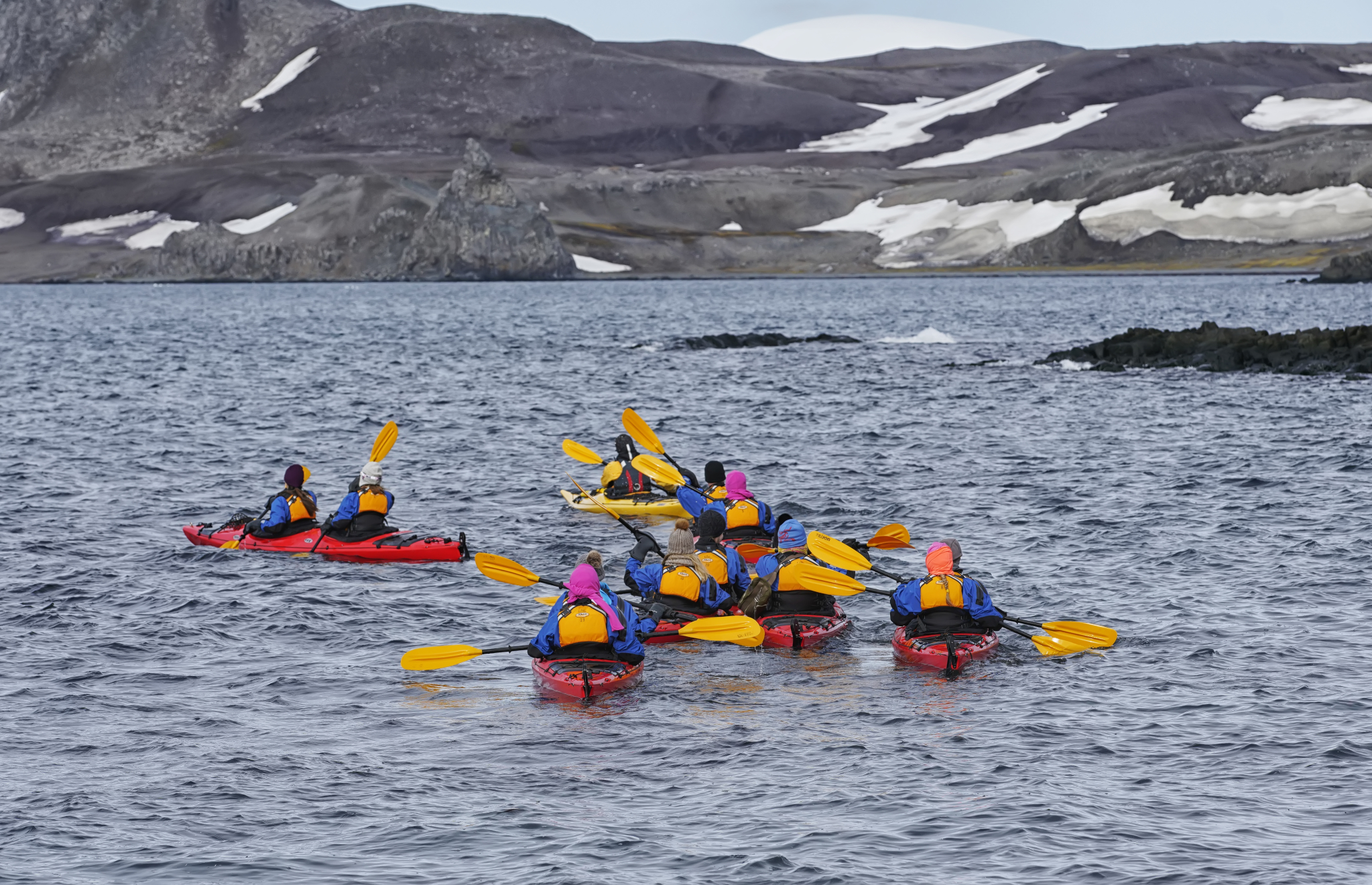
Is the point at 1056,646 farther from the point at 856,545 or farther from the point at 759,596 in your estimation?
the point at 856,545

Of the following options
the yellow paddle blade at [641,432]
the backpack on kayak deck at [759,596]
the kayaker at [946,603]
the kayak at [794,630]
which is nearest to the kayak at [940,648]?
the kayaker at [946,603]

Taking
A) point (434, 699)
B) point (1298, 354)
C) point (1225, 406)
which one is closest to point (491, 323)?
point (1298, 354)

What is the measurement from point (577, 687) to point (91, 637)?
9.28 metres

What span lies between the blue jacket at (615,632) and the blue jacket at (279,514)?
11.9 m

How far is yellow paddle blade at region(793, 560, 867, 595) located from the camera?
2573 cm

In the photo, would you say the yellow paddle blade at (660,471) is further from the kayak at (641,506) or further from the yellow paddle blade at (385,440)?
the yellow paddle blade at (385,440)

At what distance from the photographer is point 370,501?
108 feet

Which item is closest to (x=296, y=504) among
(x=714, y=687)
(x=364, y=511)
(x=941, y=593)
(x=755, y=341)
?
(x=364, y=511)

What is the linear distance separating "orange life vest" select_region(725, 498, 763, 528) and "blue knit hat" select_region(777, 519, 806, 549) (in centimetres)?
370

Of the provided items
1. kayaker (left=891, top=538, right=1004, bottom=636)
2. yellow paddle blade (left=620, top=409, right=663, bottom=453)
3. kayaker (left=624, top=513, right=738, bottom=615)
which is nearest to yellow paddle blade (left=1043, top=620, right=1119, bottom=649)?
kayaker (left=891, top=538, right=1004, bottom=636)

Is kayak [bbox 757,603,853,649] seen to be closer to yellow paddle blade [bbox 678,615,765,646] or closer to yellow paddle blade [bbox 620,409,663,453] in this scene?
yellow paddle blade [bbox 678,615,765,646]

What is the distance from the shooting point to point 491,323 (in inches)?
5517

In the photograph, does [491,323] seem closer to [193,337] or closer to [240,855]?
[193,337]

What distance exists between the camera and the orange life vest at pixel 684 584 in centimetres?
2575
